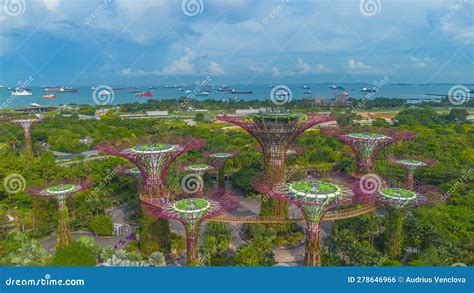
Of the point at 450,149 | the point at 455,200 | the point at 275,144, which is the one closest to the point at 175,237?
the point at 275,144

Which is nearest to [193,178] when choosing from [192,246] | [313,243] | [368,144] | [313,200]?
[192,246]

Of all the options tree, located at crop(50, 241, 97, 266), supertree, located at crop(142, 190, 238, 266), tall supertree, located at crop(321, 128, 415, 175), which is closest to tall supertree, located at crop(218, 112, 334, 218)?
tall supertree, located at crop(321, 128, 415, 175)

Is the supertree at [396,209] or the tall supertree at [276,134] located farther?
the tall supertree at [276,134]

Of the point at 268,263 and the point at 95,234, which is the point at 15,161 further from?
the point at 268,263

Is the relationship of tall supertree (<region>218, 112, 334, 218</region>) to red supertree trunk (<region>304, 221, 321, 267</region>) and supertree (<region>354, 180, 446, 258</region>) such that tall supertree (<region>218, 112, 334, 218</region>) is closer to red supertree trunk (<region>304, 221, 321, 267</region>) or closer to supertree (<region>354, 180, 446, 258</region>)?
red supertree trunk (<region>304, 221, 321, 267</region>)

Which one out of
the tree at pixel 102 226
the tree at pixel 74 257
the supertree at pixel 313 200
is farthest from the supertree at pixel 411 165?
the tree at pixel 74 257

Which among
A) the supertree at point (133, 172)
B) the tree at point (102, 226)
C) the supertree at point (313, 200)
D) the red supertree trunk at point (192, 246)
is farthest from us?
the supertree at point (133, 172)

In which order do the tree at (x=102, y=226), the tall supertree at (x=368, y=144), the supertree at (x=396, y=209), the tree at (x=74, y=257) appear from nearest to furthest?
the tree at (x=74, y=257)
the supertree at (x=396, y=209)
the tree at (x=102, y=226)
the tall supertree at (x=368, y=144)

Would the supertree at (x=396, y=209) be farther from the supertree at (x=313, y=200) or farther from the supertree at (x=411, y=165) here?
the supertree at (x=411, y=165)
